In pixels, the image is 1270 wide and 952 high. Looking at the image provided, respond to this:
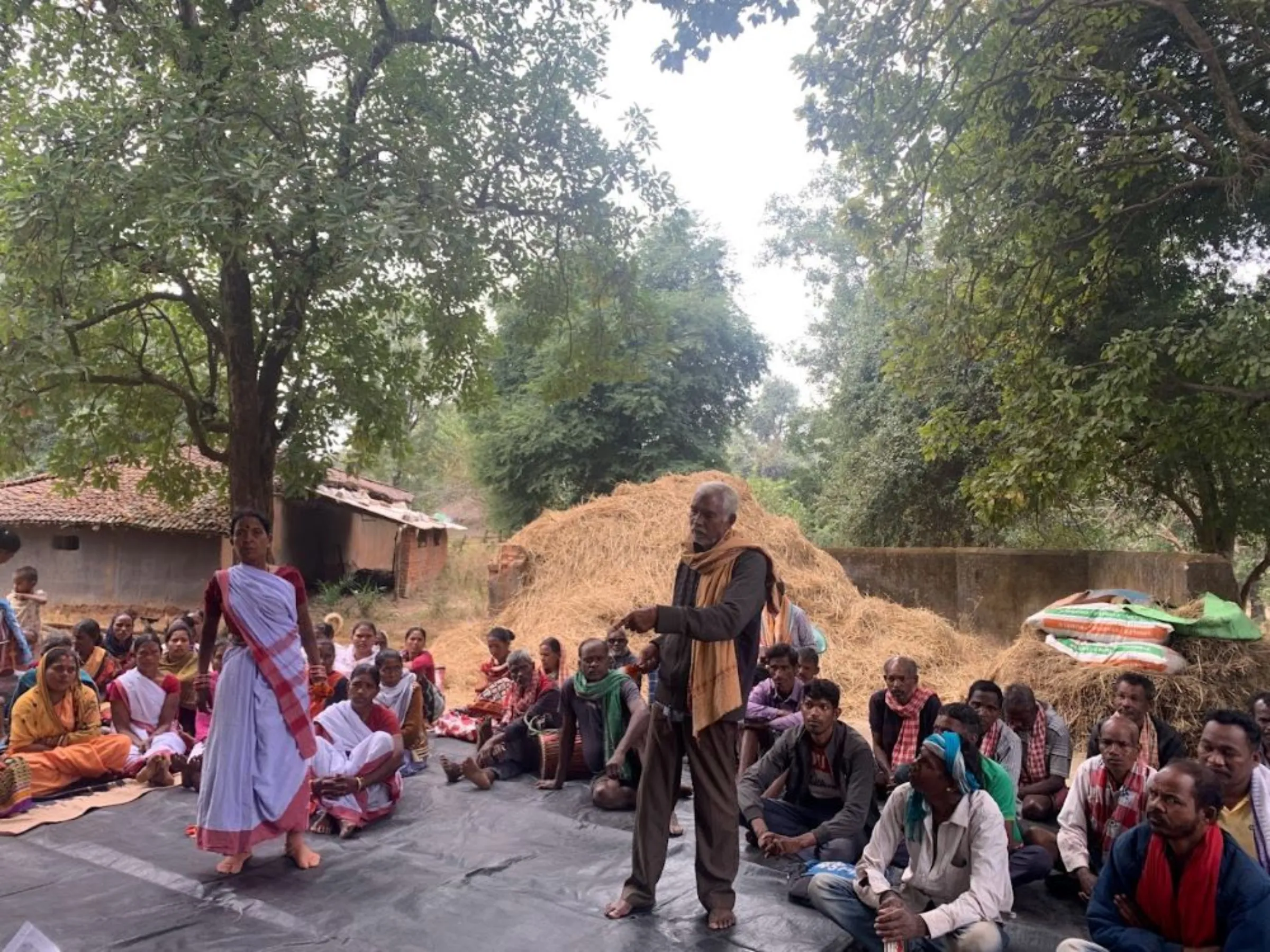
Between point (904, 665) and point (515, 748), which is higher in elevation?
point (904, 665)

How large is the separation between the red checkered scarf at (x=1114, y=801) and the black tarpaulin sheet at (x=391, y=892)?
1.66 ft

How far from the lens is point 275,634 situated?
14.7ft

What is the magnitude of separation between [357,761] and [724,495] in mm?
2893

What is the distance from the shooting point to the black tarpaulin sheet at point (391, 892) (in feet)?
12.2

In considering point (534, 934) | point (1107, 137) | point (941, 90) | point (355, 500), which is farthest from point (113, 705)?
point (355, 500)

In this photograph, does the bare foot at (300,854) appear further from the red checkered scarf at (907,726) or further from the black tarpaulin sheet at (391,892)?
the red checkered scarf at (907,726)

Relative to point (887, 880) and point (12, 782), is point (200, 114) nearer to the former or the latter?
point (12, 782)

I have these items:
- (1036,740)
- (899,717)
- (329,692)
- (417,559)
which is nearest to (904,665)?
(899,717)

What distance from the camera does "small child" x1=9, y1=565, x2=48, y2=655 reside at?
812 centimetres

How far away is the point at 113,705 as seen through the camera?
6.42m

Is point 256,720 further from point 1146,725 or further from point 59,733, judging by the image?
point 1146,725

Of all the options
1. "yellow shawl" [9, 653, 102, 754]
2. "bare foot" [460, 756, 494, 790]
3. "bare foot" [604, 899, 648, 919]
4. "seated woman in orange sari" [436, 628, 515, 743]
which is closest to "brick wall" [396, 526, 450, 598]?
"seated woman in orange sari" [436, 628, 515, 743]

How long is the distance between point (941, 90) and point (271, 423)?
7924mm

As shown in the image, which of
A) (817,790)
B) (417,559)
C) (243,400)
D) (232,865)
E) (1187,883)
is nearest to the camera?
(1187,883)
